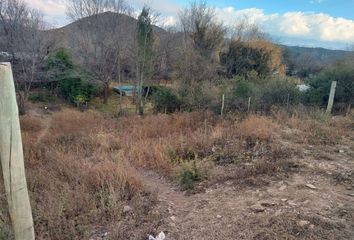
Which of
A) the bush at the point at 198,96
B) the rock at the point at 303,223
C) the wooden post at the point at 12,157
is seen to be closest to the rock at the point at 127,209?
the wooden post at the point at 12,157

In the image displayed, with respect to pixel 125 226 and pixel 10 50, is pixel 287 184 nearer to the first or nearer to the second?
pixel 125 226

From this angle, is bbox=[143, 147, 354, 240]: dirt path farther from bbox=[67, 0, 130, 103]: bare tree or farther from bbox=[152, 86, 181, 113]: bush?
bbox=[67, 0, 130, 103]: bare tree

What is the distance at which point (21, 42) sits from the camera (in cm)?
1476

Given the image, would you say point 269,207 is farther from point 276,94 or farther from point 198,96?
point 198,96

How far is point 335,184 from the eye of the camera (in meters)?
3.83

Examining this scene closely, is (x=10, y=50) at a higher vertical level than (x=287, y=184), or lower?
higher

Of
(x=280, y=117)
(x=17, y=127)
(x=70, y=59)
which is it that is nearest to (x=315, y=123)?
(x=280, y=117)

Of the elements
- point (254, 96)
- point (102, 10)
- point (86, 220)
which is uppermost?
point (102, 10)

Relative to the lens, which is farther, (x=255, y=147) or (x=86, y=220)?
(x=255, y=147)

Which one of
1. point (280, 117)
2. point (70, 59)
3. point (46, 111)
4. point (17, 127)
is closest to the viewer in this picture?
point (17, 127)

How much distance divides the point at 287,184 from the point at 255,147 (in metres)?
1.73

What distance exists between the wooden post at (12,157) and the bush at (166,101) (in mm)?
9842

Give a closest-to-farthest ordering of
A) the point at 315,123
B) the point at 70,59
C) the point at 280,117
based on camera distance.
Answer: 1. the point at 315,123
2. the point at 280,117
3. the point at 70,59

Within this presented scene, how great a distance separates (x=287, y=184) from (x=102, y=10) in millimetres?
20373
